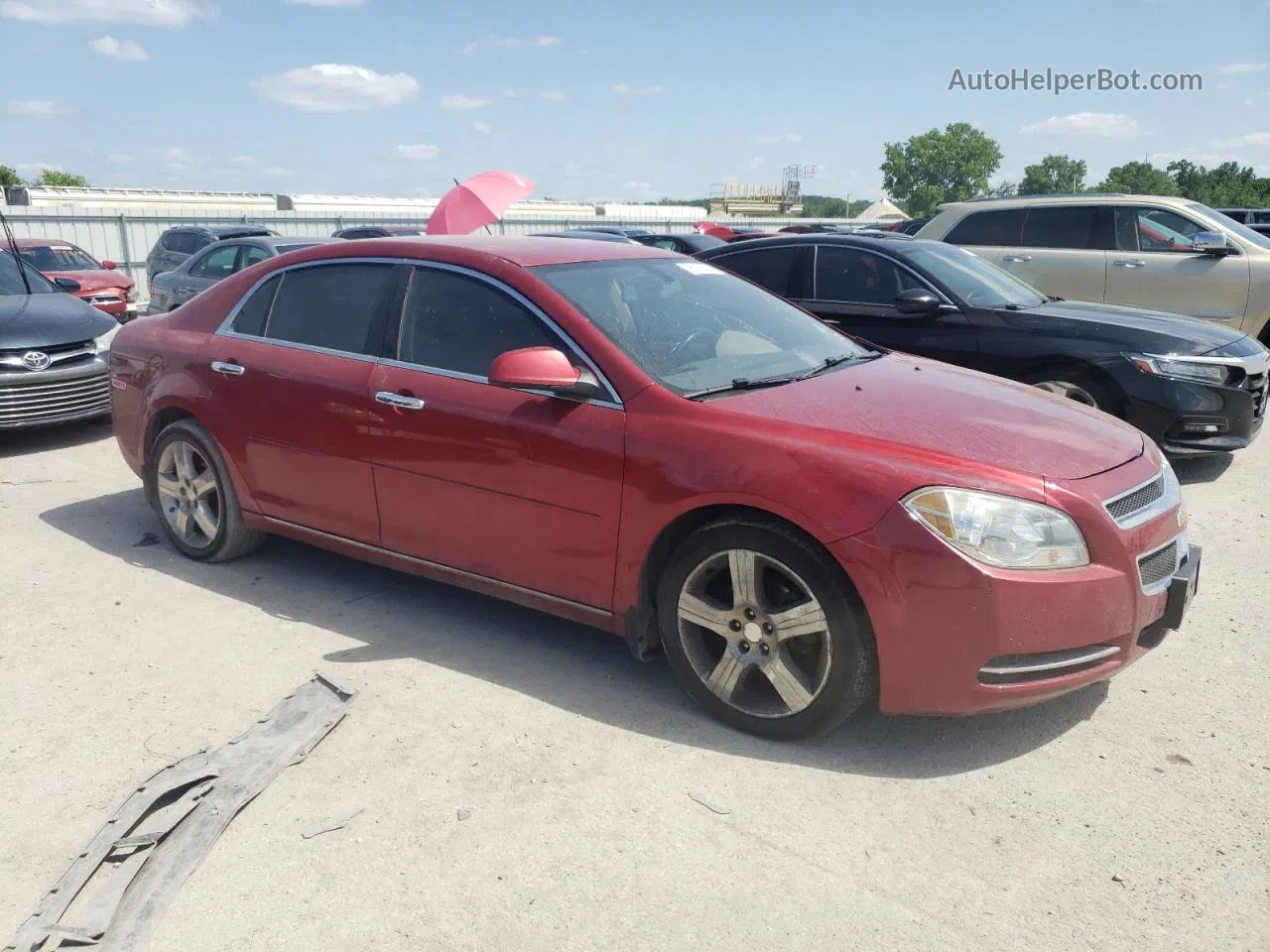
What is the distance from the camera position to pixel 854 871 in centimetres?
277

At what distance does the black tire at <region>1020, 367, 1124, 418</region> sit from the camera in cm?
676

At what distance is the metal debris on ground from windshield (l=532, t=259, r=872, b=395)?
1698 mm

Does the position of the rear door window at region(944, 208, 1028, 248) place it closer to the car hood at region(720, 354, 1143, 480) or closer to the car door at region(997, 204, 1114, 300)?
the car door at region(997, 204, 1114, 300)

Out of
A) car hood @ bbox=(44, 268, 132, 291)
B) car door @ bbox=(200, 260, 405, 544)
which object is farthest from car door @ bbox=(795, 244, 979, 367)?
car hood @ bbox=(44, 268, 132, 291)

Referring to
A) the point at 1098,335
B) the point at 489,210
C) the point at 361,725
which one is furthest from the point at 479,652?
the point at 489,210

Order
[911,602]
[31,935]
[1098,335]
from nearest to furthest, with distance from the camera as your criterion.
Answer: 1. [31,935]
2. [911,602]
3. [1098,335]

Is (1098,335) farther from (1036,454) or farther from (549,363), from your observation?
(549,363)

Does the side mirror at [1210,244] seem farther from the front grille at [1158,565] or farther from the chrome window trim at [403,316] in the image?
the chrome window trim at [403,316]

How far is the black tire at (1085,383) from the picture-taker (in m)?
6.76

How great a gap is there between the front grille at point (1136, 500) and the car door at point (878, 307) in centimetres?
354

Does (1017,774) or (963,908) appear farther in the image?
(1017,774)

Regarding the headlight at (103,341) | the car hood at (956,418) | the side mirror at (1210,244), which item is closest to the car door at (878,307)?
the car hood at (956,418)

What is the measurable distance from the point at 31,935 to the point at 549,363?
221 cm

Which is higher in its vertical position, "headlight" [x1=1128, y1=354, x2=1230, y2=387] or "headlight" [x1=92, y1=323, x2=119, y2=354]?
"headlight" [x1=92, y1=323, x2=119, y2=354]
